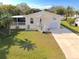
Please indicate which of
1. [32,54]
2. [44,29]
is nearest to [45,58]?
[32,54]

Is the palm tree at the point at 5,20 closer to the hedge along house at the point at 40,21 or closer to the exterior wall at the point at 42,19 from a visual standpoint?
the hedge along house at the point at 40,21

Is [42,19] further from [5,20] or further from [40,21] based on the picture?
[5,20]

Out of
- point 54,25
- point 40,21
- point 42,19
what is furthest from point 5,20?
point 54,25

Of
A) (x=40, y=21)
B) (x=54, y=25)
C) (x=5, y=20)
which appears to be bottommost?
(x=54, y=25)

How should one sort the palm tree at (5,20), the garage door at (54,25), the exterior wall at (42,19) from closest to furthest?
1. the palm tree at (5,20)
2. the exterior wall at (42,19)
3. the garage door at (54,25)

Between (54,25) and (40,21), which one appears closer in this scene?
(40,21)

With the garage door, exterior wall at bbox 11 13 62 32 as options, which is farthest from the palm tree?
the garage door

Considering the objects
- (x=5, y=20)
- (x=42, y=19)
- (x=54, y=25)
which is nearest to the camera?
(x=5, y=20)

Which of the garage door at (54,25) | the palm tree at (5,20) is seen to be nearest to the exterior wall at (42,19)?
the garage door at (54,25)

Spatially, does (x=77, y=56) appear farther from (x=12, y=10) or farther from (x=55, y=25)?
(x=12, y=10)

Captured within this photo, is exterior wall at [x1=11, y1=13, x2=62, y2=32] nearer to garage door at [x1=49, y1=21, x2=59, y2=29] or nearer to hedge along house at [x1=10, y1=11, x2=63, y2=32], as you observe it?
hedge along house at [x1=10, y1=11, x2=63, y2=32]

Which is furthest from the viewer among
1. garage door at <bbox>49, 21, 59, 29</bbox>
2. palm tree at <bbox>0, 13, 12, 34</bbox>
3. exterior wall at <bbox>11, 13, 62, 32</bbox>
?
garage door at <bbox>49, 21, 59, 29</bbox>
